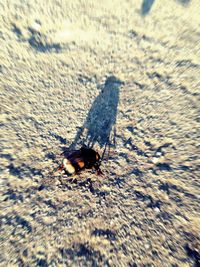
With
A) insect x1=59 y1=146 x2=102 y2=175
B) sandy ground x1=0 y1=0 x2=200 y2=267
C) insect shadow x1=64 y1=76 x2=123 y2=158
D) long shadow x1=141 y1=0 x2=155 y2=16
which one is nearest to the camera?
sandy ground x1=0 y1=0 x2=200 y2=267

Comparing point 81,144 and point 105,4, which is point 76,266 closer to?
point 81,144

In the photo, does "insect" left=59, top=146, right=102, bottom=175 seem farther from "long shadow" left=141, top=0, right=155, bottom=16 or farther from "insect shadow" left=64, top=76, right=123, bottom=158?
"long shadow" left=141, top=0, right=155, bottom=16

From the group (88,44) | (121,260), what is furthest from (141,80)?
(121,260)

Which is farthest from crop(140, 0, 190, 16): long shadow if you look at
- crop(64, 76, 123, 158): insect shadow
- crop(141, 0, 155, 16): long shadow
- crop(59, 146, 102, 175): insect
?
crop(59, 146, 102, 175): insect

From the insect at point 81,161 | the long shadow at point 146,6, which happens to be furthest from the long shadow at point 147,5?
the insect at point 81,161

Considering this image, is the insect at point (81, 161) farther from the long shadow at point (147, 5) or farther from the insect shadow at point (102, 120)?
the long shadow at point (147, 5)

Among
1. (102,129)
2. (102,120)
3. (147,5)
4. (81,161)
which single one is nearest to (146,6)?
(147,5)

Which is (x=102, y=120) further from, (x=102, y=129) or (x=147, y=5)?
(x=147, y=5)

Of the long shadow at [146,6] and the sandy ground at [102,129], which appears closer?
the sandy ground at [102,129]
